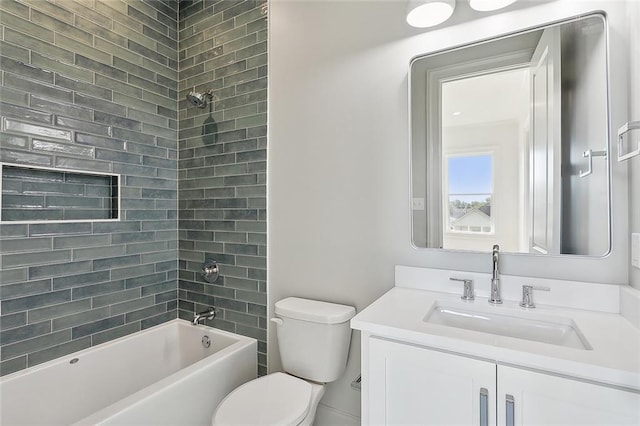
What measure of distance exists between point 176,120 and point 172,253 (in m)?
0.99

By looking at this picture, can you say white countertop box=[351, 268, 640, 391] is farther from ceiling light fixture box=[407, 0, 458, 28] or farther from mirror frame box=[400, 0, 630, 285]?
ceiling light fixture box=[407, 0, 458, 28]

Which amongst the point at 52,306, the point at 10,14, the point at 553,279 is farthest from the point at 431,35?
the point at 52,306

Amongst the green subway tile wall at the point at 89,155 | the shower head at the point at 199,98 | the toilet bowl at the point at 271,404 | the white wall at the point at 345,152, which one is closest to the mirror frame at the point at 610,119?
the white wall at the point at 345,152

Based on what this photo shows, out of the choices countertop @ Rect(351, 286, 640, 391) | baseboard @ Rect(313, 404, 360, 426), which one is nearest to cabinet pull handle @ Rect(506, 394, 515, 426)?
countertop @ Rect(351, 286, 640, 391)

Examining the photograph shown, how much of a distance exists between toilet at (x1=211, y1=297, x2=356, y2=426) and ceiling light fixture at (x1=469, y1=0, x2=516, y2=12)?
4.91ft

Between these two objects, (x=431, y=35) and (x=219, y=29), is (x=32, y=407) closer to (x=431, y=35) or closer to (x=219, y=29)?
(x=219, y=29)

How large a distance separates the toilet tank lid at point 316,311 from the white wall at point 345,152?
0.29 feet

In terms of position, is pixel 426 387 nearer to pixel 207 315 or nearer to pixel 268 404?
pixel 268 404

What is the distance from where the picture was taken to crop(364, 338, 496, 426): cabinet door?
3.11ft

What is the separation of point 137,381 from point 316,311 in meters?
1.29

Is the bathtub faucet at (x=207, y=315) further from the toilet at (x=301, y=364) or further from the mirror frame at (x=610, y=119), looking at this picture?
the mirror frame at (x=610, y=119)

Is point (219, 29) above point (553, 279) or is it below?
above

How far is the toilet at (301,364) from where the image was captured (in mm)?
1366

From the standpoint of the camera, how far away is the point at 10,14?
155cm
